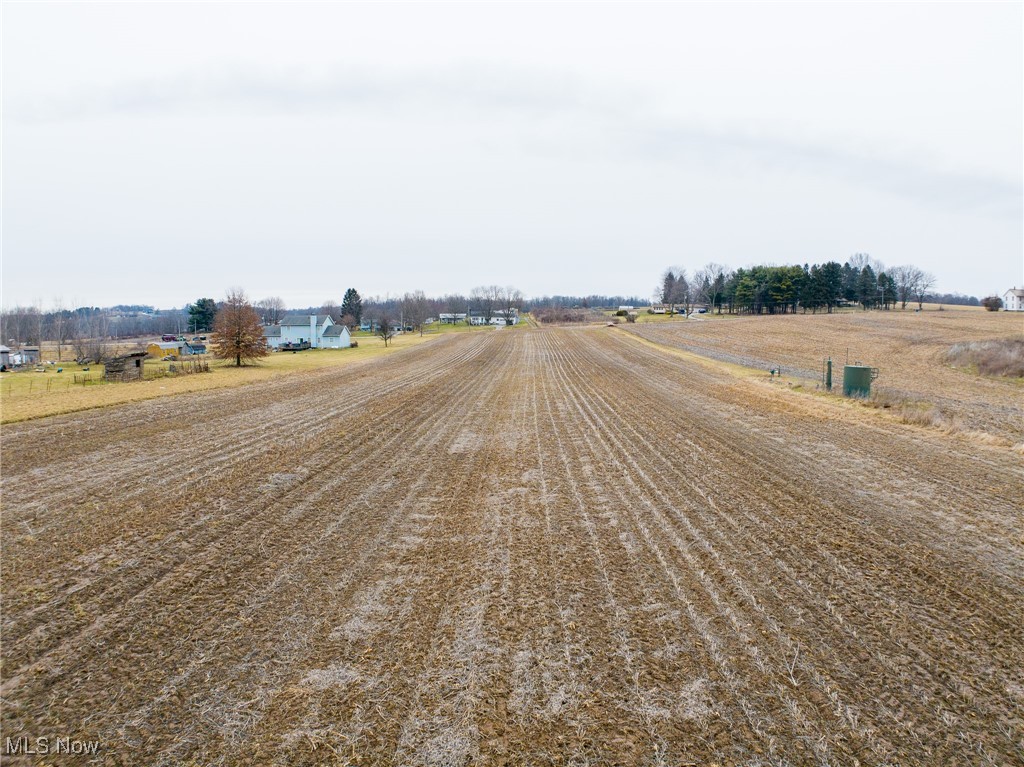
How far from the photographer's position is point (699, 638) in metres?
5.14

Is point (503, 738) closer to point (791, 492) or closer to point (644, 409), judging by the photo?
point (791, 492)

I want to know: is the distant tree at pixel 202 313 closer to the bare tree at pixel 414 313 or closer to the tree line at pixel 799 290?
the bare tree at pixel 414 313

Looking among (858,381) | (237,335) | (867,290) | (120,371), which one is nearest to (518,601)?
(858,381)

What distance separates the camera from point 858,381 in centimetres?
1967

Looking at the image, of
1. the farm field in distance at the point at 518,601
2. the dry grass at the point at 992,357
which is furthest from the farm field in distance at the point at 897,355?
the farm field in distance at the point at 518,601

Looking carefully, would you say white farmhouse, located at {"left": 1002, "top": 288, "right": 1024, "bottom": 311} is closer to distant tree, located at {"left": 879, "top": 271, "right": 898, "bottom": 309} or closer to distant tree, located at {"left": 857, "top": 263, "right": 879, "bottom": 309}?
distant tree, located at {"left": 879, "top": 271, "right": 898, "bottom": 309}

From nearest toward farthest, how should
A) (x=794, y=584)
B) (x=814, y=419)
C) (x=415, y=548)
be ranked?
(x=794, y=584)
(x=415, y=548)
(x=814, y=419)

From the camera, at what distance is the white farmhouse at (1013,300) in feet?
343

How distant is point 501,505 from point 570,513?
4.06ft

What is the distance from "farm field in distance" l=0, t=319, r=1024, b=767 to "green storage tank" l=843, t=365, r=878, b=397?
6.45 meters

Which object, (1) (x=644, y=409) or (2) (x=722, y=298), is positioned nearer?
(1) (x=644, y=409)

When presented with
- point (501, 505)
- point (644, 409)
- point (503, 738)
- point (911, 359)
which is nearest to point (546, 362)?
point (644, 409)

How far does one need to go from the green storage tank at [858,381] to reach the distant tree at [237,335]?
125 ft

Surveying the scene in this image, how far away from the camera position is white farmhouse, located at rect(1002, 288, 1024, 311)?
343ft
